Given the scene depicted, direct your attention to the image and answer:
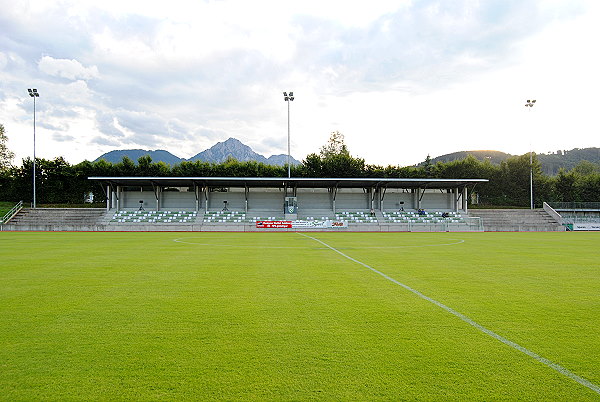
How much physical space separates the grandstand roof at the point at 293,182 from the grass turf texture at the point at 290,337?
1408 inches

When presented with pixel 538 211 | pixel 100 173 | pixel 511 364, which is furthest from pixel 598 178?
pixel 100 173

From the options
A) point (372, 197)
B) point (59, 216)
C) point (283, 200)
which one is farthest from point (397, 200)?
point (59, 216)

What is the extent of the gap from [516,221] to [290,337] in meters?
53.2

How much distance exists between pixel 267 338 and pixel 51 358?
256cm

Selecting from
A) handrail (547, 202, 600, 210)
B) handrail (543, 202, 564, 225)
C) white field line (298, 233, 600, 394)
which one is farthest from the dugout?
white field line (298, 233, 600, 394)

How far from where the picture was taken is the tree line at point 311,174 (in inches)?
2288

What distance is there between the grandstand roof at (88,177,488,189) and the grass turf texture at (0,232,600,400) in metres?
35.8

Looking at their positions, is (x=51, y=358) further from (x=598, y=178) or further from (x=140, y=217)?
(x=598, y=178)

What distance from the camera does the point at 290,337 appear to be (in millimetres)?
5113

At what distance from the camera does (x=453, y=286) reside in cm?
880

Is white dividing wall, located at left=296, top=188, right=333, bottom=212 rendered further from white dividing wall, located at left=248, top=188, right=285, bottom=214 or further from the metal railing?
the metal railing

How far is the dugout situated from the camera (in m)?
49.5

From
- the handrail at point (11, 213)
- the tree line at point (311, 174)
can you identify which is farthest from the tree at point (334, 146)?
the handrail at point (11, 213)

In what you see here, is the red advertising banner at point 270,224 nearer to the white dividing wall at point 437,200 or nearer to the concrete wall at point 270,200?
the concrete wall at point 270,200
